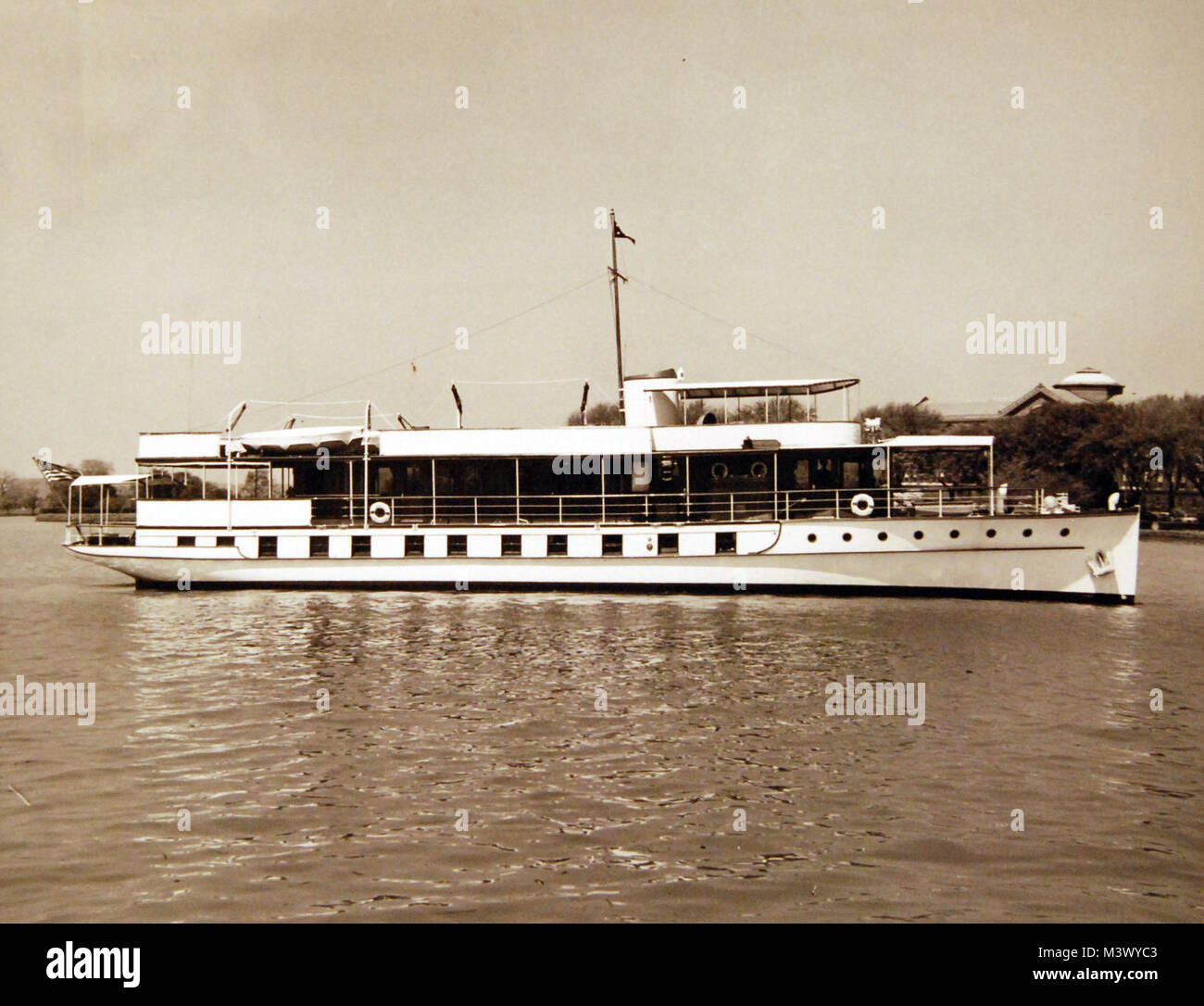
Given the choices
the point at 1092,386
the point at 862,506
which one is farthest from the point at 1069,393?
the point at 862,506

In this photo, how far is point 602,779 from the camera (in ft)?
41.2

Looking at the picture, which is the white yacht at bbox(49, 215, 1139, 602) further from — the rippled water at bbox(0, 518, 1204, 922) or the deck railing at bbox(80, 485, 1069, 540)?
the rippled water at bbox(0, 518, 1204, 922)

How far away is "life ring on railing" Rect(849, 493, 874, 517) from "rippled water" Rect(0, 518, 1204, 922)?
6.61 meters

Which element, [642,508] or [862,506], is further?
[642,508]

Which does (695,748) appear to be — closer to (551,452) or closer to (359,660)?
(359,660)

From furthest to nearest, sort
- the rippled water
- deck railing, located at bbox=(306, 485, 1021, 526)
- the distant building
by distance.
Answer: the distant building, deck railing, located at bbox=(306, 485, 1021, 526), the rippled water

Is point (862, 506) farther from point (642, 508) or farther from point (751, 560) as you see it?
point (642, 508)

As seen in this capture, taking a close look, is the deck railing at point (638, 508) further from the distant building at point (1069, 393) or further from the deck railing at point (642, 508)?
the distant building at point (1069, 393)

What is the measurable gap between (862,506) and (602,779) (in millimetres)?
19485

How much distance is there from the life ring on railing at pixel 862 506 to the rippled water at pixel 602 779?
661cm

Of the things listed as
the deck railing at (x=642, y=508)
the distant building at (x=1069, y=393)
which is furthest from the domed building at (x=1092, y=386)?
the deck railing at (x=642, y=508)

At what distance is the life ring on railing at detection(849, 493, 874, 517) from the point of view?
30.1m

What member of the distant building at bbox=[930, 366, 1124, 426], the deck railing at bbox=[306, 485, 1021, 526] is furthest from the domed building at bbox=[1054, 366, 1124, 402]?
the deck railing at bbox=[306, 485, 1021, 526]
